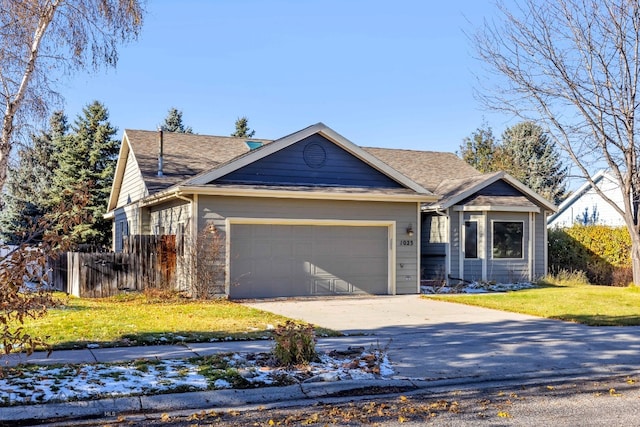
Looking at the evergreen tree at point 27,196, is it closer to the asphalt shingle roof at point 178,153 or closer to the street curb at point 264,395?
the asphalt shingle roof at point 178,153

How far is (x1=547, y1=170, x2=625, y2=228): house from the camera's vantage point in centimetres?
3266

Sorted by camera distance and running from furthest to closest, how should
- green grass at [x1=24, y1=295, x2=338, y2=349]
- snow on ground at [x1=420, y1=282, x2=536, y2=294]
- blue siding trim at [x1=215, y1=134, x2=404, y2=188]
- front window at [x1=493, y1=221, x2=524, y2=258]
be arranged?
1. front window at [x1=493, y1=221, x2=524, y2=258]
2. snow on ground at [x1=420, y1=282, x2=536, y2=294]
3. blue siding trim at [x1=215, y1=134, x2=404, y2=188]
4. green grass at [x1=24, y1=295, x2=338, y2=349]

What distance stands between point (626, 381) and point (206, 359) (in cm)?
527

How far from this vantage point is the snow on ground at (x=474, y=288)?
1958cm

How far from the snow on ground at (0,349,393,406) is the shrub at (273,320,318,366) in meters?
0.14

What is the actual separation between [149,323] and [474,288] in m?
11.9

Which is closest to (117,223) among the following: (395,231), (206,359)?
(395,231)

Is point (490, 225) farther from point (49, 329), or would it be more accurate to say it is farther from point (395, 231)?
point (49, 329)

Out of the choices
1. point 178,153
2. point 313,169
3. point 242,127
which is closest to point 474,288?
point 313,169

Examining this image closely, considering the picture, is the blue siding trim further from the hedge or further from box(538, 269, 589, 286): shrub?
the hedge

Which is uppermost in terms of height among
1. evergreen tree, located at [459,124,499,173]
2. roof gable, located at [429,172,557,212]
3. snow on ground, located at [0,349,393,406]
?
evergreen tree, located at [459,124,499,173]

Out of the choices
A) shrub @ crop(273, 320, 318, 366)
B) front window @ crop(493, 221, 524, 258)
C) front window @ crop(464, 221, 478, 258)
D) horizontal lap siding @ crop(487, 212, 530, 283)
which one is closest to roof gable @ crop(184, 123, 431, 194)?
front window @ crop(464, 221, 478, 258)

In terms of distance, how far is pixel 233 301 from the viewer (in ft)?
53.0

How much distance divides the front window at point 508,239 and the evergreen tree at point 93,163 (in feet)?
61.2
